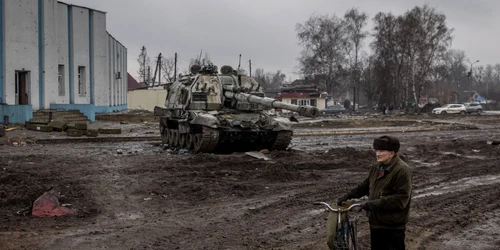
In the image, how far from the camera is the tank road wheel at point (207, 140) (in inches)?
685

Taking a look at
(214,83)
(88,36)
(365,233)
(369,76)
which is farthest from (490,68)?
(365,233)

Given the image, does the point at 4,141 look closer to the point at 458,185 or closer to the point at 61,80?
the point at 61,80

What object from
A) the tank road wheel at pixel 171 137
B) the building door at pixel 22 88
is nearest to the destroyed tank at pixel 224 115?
the tank road wheel at pixel 171 137

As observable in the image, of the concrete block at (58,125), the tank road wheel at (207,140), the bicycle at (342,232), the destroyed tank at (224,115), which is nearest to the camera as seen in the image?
the bicycle at (342,232)

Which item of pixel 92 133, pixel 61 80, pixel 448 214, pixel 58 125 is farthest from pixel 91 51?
pixel 448 214

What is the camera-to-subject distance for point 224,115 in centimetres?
1823

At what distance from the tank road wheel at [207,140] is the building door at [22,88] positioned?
15731 millimetres

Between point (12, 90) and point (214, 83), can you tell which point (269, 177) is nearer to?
point (214, 83)

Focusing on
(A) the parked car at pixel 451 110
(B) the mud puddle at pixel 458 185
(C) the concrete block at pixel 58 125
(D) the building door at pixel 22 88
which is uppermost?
(D) the building door at pixel 22 88

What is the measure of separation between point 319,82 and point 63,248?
67519 millimetres

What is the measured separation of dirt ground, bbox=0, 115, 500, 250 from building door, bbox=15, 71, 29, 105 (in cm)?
1357

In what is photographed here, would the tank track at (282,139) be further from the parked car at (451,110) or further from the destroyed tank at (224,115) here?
the parked car at (451,110)

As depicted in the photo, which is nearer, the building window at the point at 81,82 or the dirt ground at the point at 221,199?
the dirt ground at the point at 221,199

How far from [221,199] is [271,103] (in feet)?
23.4
